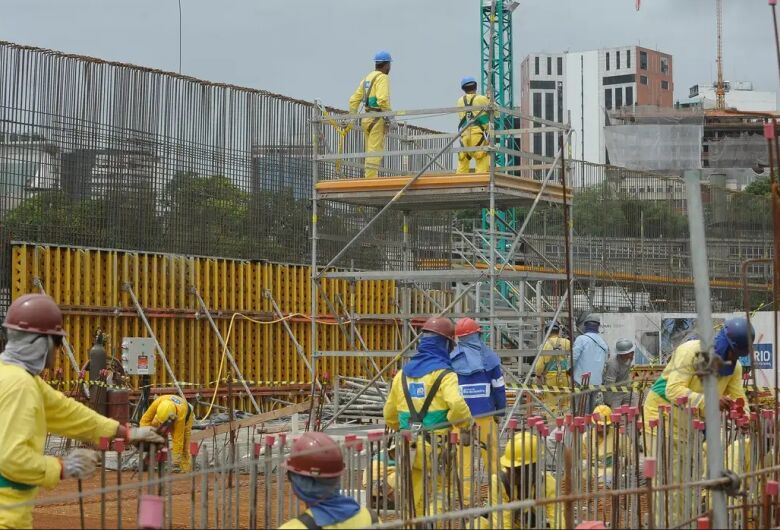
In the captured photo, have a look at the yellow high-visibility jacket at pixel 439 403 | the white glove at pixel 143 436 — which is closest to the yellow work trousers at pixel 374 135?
the yellow high-visibility jacket at pixel 439 403

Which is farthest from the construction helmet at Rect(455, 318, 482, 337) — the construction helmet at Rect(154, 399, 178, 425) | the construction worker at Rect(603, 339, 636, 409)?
the construction worker at Rect(603, 339, 636, 409)

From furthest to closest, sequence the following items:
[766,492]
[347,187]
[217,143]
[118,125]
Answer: [217,143]
[118,125]
[347,187]
[766,492]

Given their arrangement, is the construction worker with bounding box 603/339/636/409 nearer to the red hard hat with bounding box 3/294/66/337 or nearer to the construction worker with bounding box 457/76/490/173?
the construction worker with bounding box 457/76/490/173

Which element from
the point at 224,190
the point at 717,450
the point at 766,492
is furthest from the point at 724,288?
the point at 717,450

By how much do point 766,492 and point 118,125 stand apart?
1497cm

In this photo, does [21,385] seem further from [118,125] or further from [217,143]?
[217,143]

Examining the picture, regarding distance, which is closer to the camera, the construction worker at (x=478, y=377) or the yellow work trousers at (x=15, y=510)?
the yellow work trousers at (x=15, y=510)

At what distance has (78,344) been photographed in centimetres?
1991

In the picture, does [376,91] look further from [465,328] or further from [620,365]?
[465,328]

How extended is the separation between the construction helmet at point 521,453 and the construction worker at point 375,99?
8.02 meters

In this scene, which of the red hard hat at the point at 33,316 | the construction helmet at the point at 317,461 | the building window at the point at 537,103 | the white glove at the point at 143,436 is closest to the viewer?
the construction helmet at the point at 317,461

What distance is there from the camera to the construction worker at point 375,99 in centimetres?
1723

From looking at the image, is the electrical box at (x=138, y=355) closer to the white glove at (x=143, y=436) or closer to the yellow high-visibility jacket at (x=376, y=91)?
the yellow high-visibility jacket at (x=376, y=91)

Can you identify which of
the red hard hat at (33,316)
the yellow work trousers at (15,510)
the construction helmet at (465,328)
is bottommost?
the yellow work trousers at (15,510)
